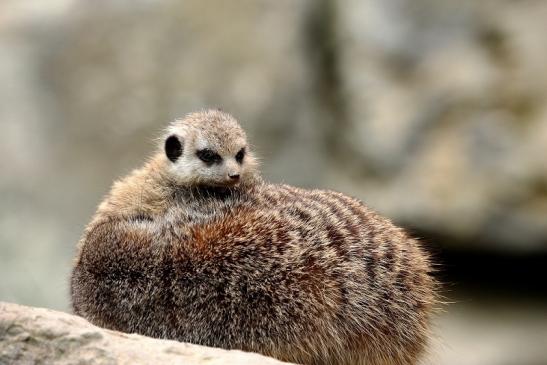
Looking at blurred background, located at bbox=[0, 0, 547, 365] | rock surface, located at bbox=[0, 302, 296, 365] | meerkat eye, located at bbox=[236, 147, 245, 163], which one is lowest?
rock surface, located at bbox=[0, 302, 296, 365]

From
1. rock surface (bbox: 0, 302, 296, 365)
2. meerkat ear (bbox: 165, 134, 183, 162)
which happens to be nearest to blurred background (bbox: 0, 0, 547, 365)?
meerkat ear (bbox: 165, 134, 183, 162)

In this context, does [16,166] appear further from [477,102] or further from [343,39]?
[477,102]

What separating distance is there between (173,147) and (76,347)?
4.73ft

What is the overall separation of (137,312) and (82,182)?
4.23m

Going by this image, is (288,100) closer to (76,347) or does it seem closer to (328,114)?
(328,114)

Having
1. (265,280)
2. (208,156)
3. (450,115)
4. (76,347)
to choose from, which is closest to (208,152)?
(208,156)

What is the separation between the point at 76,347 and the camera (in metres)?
1.95

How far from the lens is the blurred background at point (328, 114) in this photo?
226 inches

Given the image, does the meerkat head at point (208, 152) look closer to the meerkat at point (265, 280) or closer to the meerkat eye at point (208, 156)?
the meerkat eye at point (208, 156)

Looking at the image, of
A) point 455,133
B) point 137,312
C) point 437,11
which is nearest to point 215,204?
point 137,312

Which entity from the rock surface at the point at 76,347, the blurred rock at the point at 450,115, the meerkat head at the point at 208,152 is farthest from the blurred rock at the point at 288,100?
the rock surface at the point at 76,347

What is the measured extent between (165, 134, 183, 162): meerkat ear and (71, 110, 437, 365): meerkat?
0.57 m

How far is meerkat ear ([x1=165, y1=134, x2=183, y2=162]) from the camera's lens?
3238 millimetres

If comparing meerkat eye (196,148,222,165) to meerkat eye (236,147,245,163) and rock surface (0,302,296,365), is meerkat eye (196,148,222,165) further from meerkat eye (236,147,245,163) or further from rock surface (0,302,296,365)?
rock surface (0,302,296,365)
